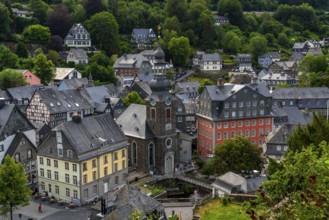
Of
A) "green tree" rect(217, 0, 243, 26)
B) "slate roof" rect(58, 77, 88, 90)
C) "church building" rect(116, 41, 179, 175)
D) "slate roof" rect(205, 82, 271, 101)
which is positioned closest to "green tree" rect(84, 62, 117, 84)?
"slate roof" rect(58, 77, 88, 90)

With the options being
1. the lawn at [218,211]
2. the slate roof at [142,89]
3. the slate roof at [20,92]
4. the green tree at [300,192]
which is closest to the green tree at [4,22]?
the slate roof at [142,89]

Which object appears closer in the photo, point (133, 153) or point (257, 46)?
point (133, 153)

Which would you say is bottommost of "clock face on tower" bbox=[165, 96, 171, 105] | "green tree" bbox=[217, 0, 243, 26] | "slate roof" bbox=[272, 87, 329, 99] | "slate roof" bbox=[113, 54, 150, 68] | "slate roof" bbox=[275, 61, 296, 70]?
"slate roof" bbox=[272, 87, 329, 99]

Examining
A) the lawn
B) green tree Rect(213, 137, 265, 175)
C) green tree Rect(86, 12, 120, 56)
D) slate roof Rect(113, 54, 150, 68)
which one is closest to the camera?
the lawn

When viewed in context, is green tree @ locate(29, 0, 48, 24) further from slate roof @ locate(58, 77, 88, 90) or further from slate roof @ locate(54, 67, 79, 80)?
slate roof @ locate(58, 77, 88, 90)

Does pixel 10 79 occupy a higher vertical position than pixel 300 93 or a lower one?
higher

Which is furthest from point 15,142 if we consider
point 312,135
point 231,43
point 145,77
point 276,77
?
point 231,43

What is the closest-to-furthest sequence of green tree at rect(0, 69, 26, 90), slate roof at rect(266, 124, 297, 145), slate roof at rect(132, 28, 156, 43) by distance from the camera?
slate roof at rect(266, 124, 297, 145)
green tree at rect(0, 69, 26, 90)
slate roof at rect(132, 28, 156, 43)

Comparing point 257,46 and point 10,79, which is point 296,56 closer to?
point 257,46
